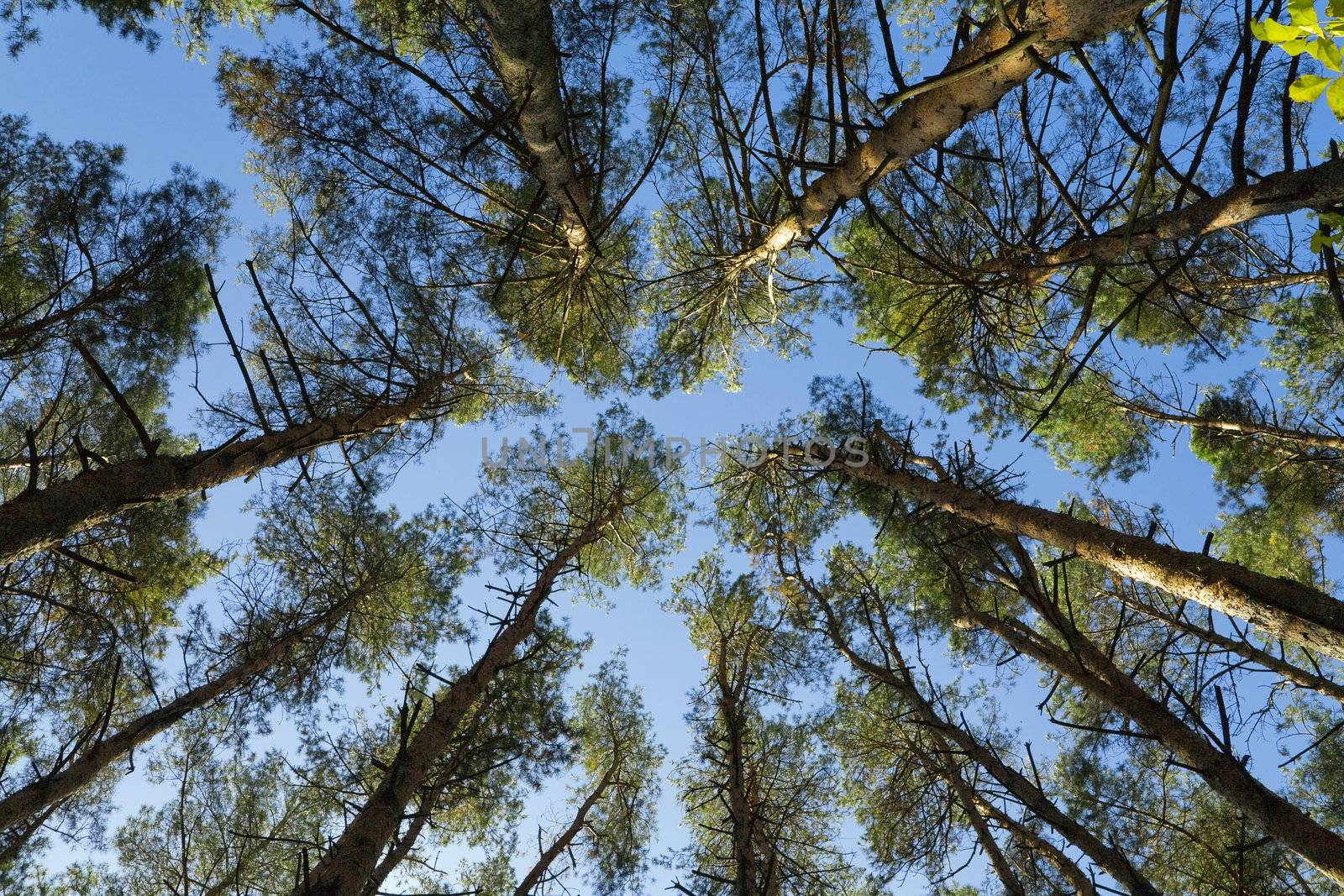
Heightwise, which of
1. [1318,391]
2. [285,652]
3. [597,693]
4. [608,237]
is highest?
[1318,391]

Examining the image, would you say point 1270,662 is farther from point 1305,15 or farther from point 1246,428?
point 1305,15

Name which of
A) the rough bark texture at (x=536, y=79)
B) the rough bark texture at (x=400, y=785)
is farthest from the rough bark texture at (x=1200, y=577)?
the rough bark texture at (x=400, y=785)

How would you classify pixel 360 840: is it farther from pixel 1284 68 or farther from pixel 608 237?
pixel 1284 68

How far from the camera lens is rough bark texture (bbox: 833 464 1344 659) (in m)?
2.71

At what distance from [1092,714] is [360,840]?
8332 mm

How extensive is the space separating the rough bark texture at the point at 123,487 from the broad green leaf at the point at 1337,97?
4750mm

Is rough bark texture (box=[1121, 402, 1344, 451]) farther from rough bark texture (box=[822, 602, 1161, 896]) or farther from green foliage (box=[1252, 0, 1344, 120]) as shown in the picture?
green foliage (box=[1252, 0, 1344, 120])

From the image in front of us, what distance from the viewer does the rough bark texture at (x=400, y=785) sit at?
10.3 feet

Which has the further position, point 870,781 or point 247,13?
point 870,781

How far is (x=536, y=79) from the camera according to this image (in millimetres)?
3316

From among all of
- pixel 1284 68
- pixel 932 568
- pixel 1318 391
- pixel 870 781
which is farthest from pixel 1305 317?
pixel 870 781

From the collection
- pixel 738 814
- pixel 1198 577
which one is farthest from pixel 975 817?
pixel 1198 577

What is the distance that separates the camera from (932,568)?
7762mm

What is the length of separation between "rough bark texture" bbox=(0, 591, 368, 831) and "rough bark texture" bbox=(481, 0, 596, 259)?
153 inches
